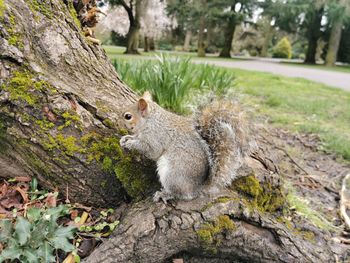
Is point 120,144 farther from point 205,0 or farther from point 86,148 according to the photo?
point 205,0

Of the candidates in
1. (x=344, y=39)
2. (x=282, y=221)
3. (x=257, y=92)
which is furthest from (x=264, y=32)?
(x=282, y=221)

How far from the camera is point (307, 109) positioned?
199 inches

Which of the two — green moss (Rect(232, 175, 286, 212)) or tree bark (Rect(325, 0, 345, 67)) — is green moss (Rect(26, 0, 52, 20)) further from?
tree bark (Rect(325, 0, 345, 67))

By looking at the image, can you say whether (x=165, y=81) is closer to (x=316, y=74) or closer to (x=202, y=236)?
(x=202, y=236)

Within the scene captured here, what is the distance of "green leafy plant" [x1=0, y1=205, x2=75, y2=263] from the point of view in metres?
1.28

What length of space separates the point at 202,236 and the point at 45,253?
584 mm

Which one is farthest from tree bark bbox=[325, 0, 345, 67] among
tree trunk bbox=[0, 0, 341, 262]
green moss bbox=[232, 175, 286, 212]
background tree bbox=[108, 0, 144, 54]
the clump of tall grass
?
tree trunk bbox=[0, 0, 341, 262]

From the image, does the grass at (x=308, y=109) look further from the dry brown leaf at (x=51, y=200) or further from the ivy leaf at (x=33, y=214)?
the ivy leaf at (x=33, y=214)

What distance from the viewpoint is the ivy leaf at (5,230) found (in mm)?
1308

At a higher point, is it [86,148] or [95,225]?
[86,148]

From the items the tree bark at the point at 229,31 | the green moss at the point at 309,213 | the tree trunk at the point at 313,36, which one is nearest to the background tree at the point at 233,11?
the tree bark at the point at 229,31

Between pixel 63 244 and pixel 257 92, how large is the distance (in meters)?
5.25

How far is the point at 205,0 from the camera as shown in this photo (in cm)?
1959

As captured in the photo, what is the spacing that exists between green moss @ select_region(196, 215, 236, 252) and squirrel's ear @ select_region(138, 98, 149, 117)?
20.5 inches
